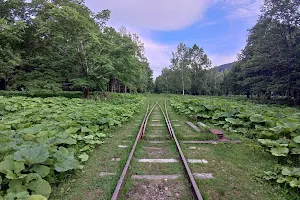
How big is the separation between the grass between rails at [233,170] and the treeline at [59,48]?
1261cm

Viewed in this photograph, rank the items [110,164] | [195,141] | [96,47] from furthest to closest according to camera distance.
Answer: [96,47] → [195,141] → [110,164]

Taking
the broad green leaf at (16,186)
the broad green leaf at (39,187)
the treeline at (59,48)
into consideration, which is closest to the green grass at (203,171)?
the broad green leaf at (39,187)

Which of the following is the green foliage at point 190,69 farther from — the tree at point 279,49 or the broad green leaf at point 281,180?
the broad green leaf at point 281,180

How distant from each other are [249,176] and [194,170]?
3.52 feet

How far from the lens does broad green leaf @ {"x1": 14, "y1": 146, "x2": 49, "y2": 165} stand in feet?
8.99

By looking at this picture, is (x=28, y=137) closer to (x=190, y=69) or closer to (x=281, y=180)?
(x=281, y=180)

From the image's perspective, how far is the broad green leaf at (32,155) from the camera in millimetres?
2739

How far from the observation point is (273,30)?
22.1 m

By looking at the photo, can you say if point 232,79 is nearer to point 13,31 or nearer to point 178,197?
point 13,31

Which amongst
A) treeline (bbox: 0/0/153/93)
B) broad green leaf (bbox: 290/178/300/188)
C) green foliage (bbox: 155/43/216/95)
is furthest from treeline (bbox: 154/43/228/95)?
broad green leaf (bbox: 290/178/300/188)

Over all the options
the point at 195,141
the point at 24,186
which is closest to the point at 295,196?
the point at 195,141

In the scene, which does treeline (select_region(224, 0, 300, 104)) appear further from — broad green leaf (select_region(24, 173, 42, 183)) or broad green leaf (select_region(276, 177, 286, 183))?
broad green leaf (select_region(24, 173, 42, 183))

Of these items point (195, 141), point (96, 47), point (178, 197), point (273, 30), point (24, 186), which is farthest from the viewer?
point (273, 30)

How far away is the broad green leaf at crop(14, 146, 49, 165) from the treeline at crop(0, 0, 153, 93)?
13.2 meters
